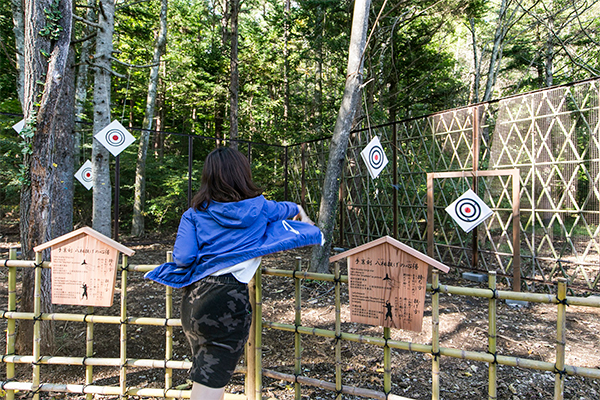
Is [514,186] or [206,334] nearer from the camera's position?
[206,334]

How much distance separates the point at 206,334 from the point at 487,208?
12.1ft

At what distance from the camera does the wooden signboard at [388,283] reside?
5.00 ft

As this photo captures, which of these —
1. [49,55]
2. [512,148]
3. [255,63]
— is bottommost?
[512,148]

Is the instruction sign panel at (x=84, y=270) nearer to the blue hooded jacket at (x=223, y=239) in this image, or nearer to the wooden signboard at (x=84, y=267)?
the wooden signboard at (x=84, y=267)

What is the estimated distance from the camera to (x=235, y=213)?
1426 millimetres

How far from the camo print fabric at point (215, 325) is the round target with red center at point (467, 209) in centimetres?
347

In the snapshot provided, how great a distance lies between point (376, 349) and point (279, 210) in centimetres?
182

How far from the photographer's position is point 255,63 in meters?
11.5

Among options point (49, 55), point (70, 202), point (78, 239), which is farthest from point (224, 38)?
point (78, 239)

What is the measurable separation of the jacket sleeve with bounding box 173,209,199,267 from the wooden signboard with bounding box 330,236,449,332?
68 cm

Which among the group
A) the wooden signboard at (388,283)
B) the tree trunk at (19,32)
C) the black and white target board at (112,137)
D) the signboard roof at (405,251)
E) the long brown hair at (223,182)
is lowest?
the wooden signboard at (388,283)

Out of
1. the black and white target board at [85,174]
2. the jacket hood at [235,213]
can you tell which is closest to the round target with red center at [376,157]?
the jacket hood at [235,213]

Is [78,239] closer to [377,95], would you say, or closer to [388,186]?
[388,186]

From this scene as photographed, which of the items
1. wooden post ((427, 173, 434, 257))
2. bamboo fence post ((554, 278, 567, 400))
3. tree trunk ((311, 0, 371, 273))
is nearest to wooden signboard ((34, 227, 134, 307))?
bamboo fence post ((554, 278, 567, 400))
